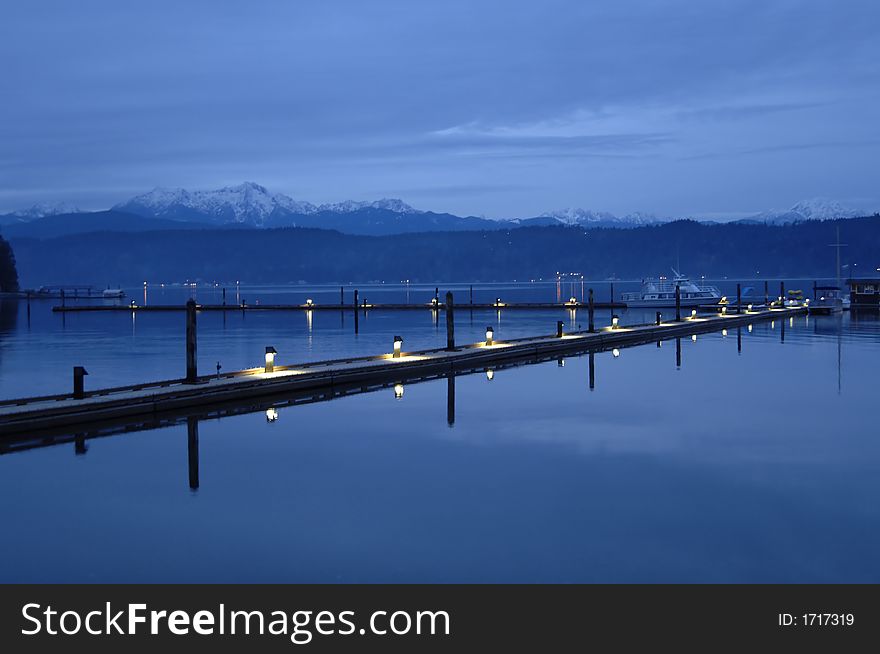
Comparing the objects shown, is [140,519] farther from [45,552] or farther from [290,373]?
[290,373]

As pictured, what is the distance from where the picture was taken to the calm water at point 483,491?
15.0 meters

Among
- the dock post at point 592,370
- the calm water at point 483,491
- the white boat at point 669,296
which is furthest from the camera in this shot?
the white boat at point 669,296

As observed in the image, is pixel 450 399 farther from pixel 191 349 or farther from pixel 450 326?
pixel 450 326

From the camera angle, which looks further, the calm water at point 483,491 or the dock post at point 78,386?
the dock post at point 78,386

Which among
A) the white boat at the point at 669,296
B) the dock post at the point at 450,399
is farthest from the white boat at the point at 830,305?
the dock post at the point at 450,399

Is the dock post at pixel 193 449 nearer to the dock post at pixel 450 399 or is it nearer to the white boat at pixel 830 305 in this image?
the dock post at pixel 450 399

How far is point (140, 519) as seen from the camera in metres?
18.1

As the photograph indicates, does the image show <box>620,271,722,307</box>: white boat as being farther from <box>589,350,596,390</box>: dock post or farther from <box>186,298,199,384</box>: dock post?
<box>186,298,199,384</box>: dock post

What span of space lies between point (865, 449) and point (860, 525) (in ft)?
27.8

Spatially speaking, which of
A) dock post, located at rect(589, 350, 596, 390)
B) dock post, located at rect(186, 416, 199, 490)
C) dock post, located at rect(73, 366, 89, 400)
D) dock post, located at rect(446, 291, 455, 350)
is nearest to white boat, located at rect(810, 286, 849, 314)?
dock post, located at rect(589, 350, 596, 390)

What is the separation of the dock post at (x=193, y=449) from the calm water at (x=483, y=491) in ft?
0.63

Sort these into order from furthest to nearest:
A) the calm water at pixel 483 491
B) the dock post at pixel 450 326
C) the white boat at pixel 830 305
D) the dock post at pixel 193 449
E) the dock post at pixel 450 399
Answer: the white boat at pixel 830 305 → the dock post at pixel 450 326 → the dock post at pixel 450 399 → the dock post at pixel 193 449 → the calm water at pixel 483 491

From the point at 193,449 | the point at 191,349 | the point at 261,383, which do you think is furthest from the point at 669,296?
the point at 193,449

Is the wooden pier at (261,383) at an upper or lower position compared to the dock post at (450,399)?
upper
